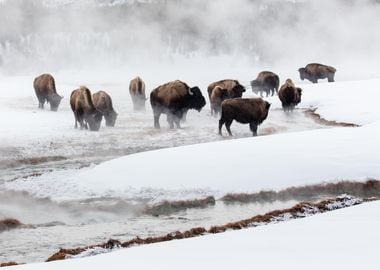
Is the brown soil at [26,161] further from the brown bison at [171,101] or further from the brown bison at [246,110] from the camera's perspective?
the brown bison at [246,110]

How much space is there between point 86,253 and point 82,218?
92.6 inches

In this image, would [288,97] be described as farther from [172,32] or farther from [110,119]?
[172,32]

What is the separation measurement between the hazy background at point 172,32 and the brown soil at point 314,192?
3154 inches

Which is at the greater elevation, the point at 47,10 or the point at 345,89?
the point at 47,10

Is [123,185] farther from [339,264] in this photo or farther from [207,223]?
[339,264]

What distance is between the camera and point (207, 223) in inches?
358

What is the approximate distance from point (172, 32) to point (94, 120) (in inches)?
3227

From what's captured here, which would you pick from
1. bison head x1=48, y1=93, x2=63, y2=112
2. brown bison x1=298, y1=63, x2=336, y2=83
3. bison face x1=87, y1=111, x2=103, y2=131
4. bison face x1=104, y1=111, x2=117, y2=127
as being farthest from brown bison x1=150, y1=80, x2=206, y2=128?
brown bison x1=298, y1=63, x2=336, y2=83

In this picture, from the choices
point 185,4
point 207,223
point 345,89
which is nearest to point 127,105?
point 345,89

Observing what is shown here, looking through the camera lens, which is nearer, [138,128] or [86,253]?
[86,253]

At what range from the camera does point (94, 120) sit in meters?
19.3

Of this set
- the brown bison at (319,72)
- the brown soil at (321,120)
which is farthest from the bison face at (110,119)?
the brown bison at (319,72)

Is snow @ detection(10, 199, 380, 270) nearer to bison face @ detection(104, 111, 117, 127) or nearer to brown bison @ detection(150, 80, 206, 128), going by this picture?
brown bison @ detection(150, 80, 206, 128)

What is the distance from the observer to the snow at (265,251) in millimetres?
5195
